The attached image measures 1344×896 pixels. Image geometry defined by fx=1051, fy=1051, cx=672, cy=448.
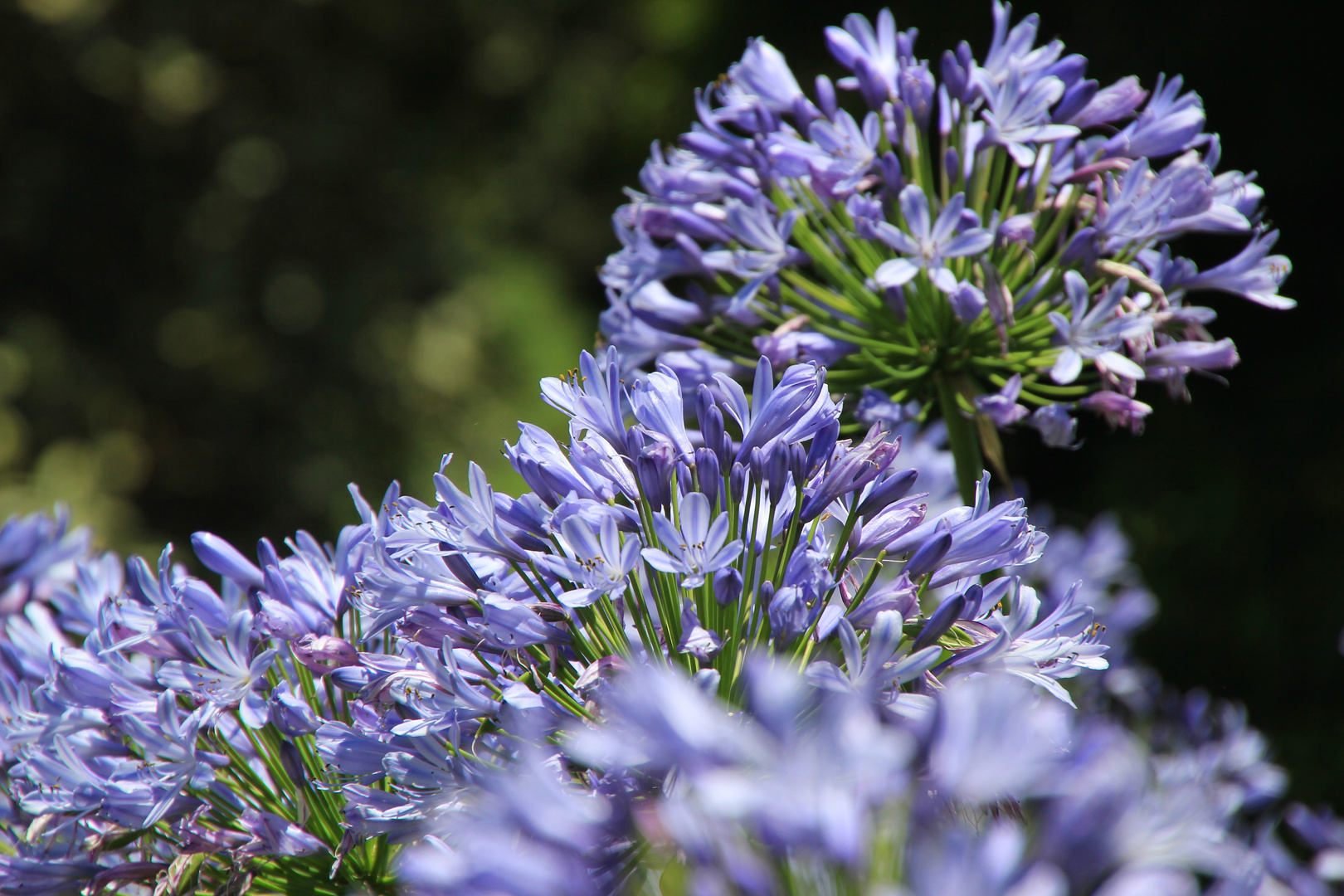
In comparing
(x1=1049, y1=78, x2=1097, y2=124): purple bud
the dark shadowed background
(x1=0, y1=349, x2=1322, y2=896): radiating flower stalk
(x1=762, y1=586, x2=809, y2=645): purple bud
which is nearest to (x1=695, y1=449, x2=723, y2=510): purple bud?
(x1=0, y1=349, x2=1322, y2=896): radiating flower stalk

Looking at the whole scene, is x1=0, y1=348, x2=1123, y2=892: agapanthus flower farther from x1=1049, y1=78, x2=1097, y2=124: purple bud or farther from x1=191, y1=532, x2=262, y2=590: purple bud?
x1=1049, y1=78, x2=1097, y2=124: purple bud

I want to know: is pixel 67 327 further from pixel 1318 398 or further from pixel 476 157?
pixel 1318 398

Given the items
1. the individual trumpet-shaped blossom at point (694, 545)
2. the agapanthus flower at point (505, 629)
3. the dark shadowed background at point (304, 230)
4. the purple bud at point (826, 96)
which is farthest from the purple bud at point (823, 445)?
the dark shadowed background at point (304, 230)

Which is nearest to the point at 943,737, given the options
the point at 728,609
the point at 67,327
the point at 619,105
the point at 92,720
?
the point at 728,609

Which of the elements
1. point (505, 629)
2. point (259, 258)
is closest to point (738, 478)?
point (505, 629)

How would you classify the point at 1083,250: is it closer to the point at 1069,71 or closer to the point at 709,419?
the point at 1069,71

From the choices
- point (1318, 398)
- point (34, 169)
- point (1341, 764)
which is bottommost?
point (1341, 764)

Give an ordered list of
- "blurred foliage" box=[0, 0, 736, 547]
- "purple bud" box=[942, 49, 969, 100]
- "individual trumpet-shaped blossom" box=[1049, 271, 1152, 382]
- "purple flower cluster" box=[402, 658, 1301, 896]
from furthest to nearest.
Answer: "blurred foliage" box=[0, 0, 736, 547], "purple bud" box=[942, 49, 969, 100], "individual trumpet-shaped blossom" box=[1049, 271, 1152, 382], "purple flower cluster" box=[402, 658, 1301, 896]
